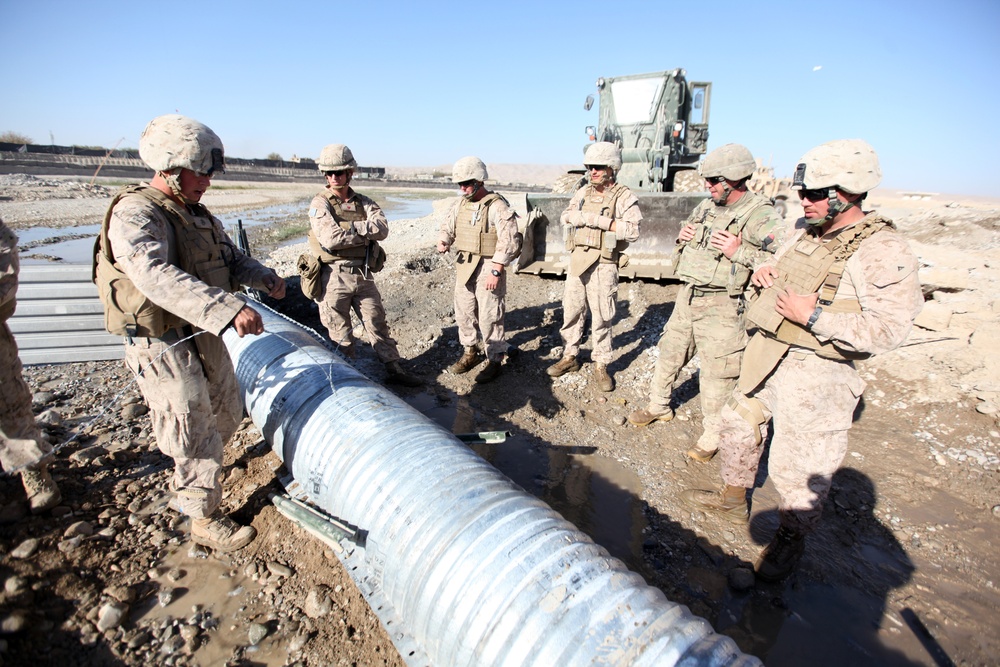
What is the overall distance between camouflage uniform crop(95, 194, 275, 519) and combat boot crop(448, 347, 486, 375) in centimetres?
232

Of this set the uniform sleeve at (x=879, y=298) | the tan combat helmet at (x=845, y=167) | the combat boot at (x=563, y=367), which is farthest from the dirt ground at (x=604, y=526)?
the tan combat helmet at (x=845, y=167)

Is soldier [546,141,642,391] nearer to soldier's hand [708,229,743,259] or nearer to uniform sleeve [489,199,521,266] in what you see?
uniform sleeve [489,199,521,266]

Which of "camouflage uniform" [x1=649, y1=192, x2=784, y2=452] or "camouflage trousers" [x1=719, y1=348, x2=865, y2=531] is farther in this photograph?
"camouflage uniform" [x1=649, y1=192, x2=784, y2=452]

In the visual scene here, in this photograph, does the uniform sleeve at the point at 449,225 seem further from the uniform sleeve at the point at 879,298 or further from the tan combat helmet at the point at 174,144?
the uniform sleeve at the point at 879,298

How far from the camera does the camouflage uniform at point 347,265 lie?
164 inches

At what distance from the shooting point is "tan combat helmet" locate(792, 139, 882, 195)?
208cm

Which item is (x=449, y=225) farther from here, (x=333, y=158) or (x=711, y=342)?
(x=711, y=342)

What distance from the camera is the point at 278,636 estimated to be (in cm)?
213

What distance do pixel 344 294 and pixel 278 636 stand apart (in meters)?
2.86

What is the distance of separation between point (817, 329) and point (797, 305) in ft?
0.44

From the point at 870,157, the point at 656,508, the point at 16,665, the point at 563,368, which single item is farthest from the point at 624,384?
the point at 16,665

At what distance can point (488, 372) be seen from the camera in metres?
4.73

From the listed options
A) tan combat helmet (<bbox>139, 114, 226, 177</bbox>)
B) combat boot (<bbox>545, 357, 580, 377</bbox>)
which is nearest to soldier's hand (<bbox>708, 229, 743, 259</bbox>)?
combat boot (<bbox>545, 357, 580, 377</bbox>)

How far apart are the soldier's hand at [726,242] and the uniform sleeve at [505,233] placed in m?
1.80
